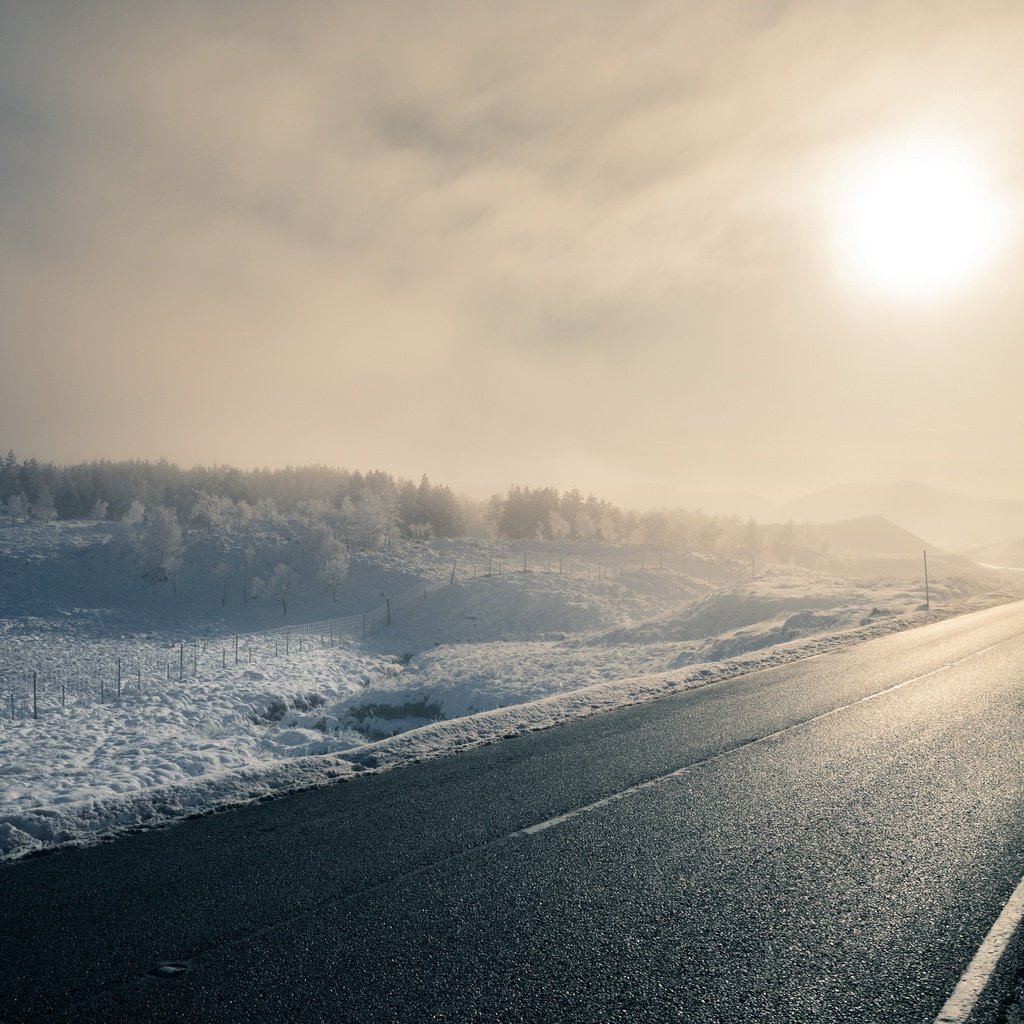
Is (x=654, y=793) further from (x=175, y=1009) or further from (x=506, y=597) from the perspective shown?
(x=506, y=597)

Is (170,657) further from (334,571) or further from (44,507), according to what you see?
(44,507)

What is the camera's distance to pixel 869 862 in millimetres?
6188

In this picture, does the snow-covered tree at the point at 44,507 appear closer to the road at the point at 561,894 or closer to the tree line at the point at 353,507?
the tree line at the point at 353,507

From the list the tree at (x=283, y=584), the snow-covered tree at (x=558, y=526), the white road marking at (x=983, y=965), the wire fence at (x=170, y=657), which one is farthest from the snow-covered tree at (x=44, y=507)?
the white road marking at (x=983, y=965)

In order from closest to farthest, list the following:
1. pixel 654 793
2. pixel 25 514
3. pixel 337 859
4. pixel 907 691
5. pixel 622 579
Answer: pixel 337 859
pixel 654 793
pixel 907 691
pixel 622 579
pixel 25 514

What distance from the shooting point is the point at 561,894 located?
572cm

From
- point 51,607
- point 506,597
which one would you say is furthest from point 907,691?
point 51,607

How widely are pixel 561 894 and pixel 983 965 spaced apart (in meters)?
3.01

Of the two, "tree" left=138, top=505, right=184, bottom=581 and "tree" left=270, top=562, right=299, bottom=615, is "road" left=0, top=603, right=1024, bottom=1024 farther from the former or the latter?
"tree" left=138, top=505, right=184, bottom=581

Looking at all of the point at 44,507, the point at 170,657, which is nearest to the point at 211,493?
the point at 44,507

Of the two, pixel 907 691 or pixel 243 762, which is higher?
pixel 907 691

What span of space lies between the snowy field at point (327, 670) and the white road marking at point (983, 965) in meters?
7.68

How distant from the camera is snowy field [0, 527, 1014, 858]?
11.1 meters

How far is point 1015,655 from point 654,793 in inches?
594
